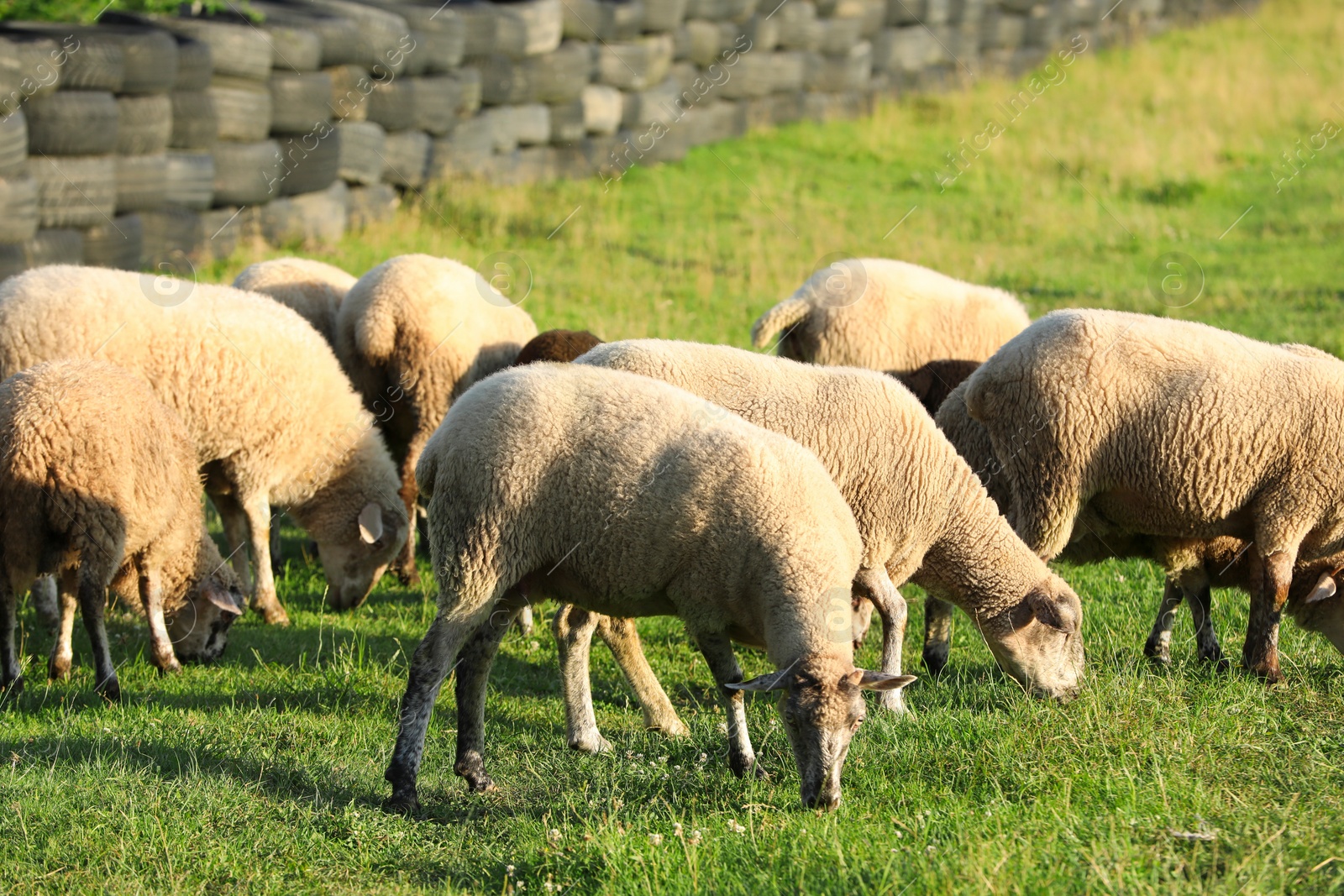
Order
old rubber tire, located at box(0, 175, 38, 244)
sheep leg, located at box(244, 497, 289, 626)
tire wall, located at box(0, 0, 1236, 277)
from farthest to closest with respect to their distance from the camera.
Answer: tire wall, located at box(0, 0, 1236, 277) → old rubber tire, located at box(0, 175, 38, 244) → sheep leg, located at box(244, 497, 289, 626)

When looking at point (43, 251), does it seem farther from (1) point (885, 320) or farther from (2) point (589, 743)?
(2) point (589, 743)

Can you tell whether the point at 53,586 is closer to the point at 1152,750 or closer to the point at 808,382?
the point at 808,382

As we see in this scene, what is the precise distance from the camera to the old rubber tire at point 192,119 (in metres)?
11.6

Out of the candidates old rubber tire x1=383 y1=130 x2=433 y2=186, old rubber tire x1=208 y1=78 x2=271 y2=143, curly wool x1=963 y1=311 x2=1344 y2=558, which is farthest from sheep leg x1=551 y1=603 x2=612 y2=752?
old rubber tire x1=383 y1=130 x2=433 y2=186

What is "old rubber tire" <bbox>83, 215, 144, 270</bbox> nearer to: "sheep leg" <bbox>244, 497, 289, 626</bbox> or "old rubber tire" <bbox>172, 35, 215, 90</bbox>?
"old rubber tire" <bbox>172, 35, 215, 90</bbox>

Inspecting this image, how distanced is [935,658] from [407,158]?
1009 cm

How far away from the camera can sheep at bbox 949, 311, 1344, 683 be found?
609 centimetres

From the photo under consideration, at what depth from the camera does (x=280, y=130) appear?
509 inches

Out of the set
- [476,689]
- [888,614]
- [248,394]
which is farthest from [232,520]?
[888,614]

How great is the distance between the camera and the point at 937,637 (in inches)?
261

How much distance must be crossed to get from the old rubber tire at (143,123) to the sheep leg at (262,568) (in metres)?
4.56

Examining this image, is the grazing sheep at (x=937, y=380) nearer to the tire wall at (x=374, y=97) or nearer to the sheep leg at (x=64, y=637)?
the sheep leg at (x=64, y=637)

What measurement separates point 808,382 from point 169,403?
3.61 m

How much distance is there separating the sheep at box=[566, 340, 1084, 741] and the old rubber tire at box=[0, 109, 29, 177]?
241 inches
